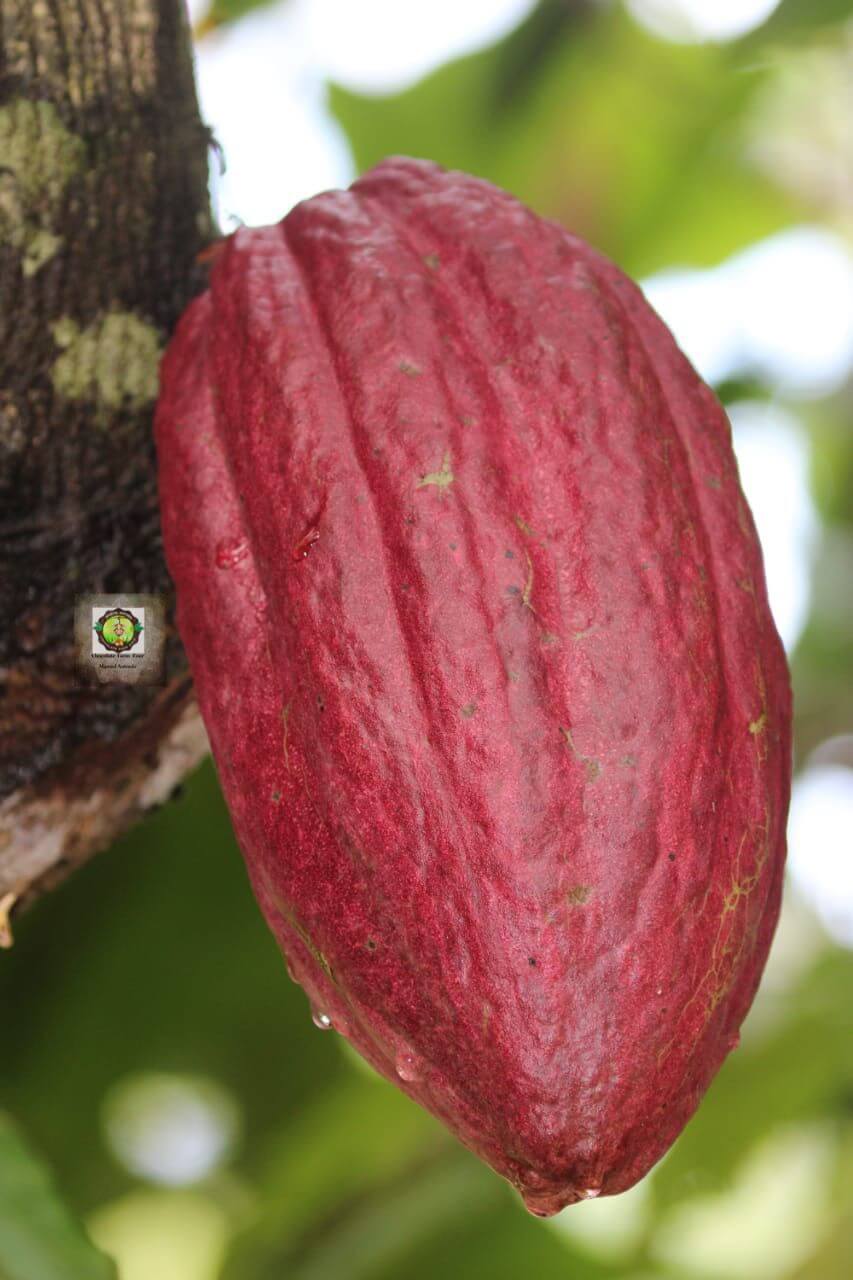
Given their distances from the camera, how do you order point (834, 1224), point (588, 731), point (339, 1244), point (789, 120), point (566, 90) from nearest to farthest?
1. point (588, 731)
2. point (339, 1244)
3. point (834, 1224)
4. point (566, 90)
5. point (789, 120)

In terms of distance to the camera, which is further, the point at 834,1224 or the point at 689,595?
the point at 834,1224

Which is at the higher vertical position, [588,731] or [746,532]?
[746,532]

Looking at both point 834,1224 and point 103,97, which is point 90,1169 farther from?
point 103,97

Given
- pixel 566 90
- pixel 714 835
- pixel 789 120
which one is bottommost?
pixel 714 835

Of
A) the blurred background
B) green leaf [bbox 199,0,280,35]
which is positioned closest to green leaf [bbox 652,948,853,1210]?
the blurred background

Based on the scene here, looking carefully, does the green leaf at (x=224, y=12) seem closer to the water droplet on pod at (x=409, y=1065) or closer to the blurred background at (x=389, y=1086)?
the blurred background at (x=389, y=1086)

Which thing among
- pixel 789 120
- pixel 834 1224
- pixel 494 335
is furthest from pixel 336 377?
pixel 789 120
